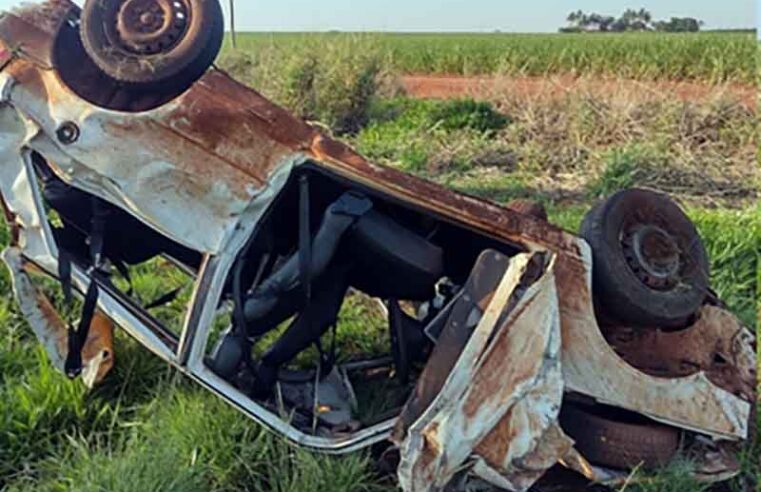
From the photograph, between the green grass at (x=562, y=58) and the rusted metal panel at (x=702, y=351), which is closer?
the rusted metal panel at (x=702, y=351)

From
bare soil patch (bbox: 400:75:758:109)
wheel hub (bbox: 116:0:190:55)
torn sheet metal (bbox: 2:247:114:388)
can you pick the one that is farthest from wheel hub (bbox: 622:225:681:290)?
bare soil patch (bbox: 400:75:758:109)

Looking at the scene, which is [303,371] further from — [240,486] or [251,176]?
[251,176]

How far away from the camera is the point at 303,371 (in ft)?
12.6

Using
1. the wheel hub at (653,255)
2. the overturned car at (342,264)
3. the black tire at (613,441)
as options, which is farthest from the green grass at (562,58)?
the black tire at (613,441)

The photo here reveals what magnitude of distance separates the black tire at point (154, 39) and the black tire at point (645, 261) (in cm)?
138

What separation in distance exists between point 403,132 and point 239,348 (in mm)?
9553

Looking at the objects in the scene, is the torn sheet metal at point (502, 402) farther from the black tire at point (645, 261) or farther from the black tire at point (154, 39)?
the black tire at point (154, 39)

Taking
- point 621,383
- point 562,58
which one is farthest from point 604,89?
point 562,58

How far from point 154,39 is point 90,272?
2.75 ft

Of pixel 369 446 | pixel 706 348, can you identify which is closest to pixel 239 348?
pixel 369 446

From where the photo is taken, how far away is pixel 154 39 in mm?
2832

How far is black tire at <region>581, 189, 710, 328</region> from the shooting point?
305 cm

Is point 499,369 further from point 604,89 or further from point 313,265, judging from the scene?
point 604,89

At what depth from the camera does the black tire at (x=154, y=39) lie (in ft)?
9.17
